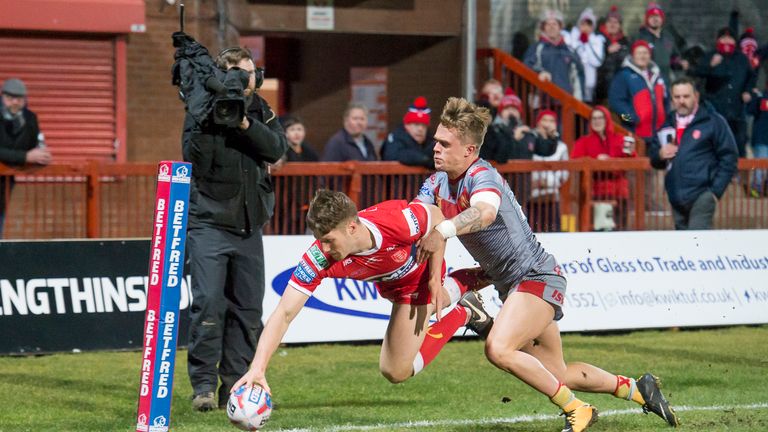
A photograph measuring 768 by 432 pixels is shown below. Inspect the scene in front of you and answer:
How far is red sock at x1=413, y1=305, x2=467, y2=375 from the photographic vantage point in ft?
27.6

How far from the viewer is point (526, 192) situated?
13.7 m

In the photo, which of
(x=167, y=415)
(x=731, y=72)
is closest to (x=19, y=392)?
(x=167, y=415)

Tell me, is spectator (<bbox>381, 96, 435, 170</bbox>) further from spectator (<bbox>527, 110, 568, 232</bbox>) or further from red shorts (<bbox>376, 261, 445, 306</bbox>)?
red shorts (<bbox>376, 261, 445, 306</bbox>)

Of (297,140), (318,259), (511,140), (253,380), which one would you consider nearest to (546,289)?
(318,259)

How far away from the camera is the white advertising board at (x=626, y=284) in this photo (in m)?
12.4

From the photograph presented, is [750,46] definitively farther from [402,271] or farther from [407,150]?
[402,271]

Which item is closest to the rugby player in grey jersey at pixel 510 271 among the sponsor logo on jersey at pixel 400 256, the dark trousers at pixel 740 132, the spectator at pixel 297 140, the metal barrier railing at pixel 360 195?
the sponsor logo on jersey at pixel 400 256

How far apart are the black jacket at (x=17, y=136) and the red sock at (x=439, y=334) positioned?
5.18 m

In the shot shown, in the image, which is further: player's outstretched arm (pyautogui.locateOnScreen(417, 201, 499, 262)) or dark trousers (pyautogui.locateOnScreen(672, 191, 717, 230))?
dark trousers (pyautogui.locateOnScreen(672, 191, 717, 230))

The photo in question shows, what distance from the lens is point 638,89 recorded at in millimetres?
16531

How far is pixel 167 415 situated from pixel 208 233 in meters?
2.57

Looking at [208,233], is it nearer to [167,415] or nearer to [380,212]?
[380,212]

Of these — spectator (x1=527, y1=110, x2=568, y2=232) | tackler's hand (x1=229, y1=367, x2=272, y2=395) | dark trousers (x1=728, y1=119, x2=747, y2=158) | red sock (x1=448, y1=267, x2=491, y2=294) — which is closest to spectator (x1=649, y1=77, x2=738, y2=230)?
spectator (x1=527, y1=110, x2=568, y2=232)

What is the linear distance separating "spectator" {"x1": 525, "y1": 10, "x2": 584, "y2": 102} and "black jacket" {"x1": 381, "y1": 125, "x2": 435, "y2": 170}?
478cm
